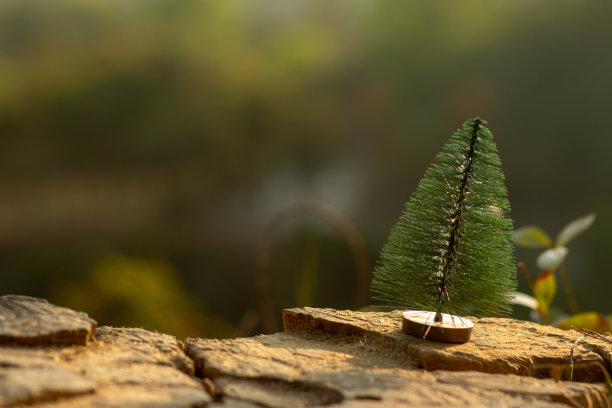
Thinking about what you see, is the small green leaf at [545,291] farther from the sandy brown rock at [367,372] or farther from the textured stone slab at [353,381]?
the textured stone slab at [353,381]

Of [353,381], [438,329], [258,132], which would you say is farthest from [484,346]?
[258,132]

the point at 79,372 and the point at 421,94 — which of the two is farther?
the point at 421,94

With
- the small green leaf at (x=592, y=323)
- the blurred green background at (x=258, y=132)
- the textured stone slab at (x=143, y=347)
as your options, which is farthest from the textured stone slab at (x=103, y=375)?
the blurred green background at (x=258, y=132)

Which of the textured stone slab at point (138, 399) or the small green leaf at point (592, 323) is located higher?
the small green leaf at point (592, 323)

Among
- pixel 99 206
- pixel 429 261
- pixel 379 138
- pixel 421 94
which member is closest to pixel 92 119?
pixel 99 206

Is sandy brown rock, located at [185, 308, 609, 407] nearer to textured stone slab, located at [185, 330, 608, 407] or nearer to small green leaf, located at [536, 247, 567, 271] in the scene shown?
textured stone slab, located at [185, 330, 608, 407]

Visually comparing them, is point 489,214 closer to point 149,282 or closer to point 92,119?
point 149,282

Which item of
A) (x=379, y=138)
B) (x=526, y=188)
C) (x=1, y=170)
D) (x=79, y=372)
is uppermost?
(x=379, y=138)
